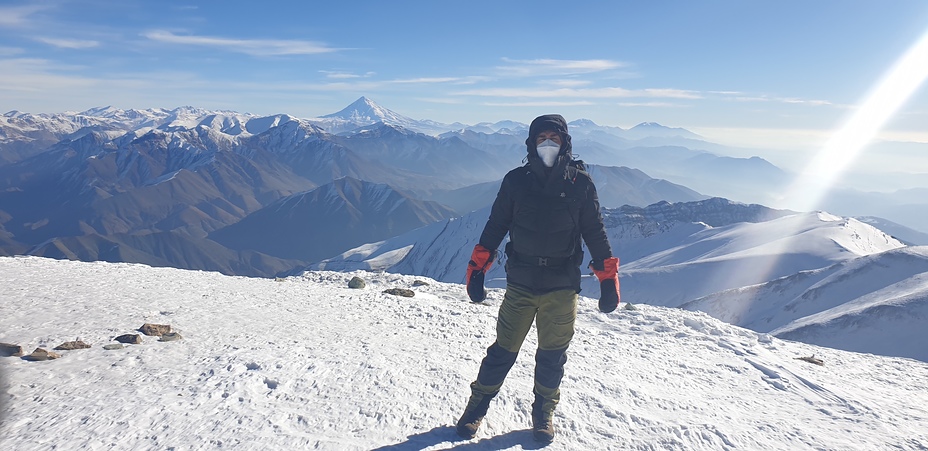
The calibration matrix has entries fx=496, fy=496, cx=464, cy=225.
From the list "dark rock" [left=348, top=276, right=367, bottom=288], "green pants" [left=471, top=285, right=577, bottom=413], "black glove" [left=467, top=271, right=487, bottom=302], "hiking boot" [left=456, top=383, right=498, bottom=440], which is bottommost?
"dark rock" [left=348, top=276, right=367, bottom=288]

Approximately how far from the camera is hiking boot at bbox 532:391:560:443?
6234 mm

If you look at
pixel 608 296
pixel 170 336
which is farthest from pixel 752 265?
pixel 170 336

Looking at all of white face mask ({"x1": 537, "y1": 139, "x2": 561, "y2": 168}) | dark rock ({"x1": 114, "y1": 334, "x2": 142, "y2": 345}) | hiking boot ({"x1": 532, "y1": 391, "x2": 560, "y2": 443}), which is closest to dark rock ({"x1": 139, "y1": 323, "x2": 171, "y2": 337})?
dark rock ({"x1": 114, "y1": 334, "x2": 142, "y2": 345})

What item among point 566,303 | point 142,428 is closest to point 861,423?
point 566,303

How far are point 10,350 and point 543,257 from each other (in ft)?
26.9

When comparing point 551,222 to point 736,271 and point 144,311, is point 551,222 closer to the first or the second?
point 144,311

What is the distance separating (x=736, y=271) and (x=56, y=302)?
128m

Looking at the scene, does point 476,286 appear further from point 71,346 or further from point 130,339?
point 71,346

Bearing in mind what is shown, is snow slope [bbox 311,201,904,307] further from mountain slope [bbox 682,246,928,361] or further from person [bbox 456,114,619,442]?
person [bbox 456,114,619,442]

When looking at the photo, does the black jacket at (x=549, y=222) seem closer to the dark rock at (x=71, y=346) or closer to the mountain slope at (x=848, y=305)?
the dark rock at (x=71, y=346)

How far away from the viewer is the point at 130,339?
8.42 metres

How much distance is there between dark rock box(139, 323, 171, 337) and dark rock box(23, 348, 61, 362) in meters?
1.40

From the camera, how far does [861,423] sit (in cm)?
791

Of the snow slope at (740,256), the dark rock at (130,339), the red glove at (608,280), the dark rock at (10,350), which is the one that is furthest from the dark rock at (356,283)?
the snow slope at (740,256)
